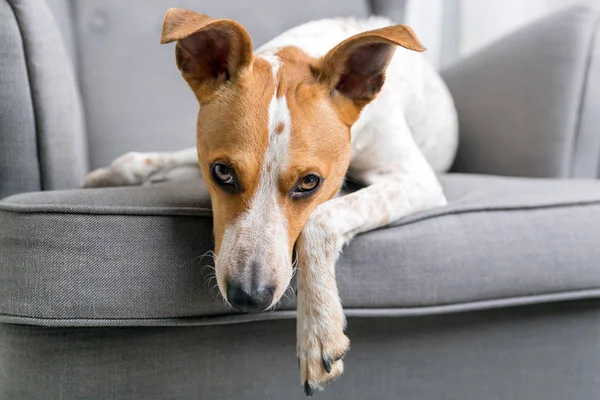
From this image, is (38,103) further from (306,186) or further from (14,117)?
(306,186)

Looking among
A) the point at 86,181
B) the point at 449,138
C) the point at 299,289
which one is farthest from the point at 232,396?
the point at 449,138

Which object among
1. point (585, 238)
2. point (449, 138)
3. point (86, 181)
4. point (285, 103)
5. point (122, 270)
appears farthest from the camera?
point (449, 138)

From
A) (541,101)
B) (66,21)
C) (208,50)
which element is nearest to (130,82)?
(66,21)

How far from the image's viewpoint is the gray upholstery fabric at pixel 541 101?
1.74 metres

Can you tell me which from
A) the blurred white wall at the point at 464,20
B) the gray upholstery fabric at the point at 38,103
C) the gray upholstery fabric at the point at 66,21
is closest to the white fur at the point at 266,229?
the gray upholstery fabric at the point at 38,103

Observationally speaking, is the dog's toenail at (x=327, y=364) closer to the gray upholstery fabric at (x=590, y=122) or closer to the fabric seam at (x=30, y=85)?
the fabric seam at (x=30, y=85)

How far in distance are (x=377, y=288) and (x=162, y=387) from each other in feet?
1.65

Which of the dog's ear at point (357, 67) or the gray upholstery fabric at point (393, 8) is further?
the gray upholstery fabric at point (393, 8)

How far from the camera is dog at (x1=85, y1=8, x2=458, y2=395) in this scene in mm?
994

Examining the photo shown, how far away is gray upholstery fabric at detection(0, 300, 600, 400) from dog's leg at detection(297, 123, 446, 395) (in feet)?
0.52

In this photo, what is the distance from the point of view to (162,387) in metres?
1.09

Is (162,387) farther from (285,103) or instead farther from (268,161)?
(285,103)

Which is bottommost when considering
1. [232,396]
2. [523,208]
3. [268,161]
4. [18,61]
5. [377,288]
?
[232,396]

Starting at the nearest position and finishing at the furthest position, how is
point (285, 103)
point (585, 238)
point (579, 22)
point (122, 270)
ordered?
point (122, 270), point (285, 103), point (585, 238), point (579, 22)
